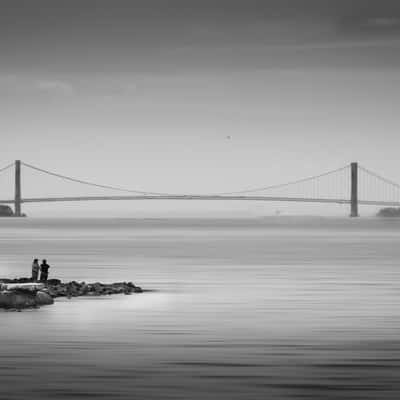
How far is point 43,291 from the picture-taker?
83.4 ft

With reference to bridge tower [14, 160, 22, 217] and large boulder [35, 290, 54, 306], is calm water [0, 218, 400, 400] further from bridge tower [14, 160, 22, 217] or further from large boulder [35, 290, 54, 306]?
bridge tower [14, 160, 22, 217]

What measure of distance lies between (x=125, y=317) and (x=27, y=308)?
2.53m

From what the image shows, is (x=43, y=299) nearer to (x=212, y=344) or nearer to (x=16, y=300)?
(x=16, y=300)

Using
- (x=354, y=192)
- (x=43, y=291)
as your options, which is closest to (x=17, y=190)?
(x=354, y=192)

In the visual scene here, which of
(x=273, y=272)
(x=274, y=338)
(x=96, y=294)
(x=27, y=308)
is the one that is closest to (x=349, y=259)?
(x=273, y=272)

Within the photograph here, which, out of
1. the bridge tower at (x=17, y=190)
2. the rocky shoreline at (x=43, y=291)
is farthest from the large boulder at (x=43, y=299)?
the bridge tower at (x=17, y=190)

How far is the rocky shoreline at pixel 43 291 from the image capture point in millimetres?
23469

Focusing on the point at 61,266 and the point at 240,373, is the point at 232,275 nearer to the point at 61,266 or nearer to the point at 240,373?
the point at 61,266

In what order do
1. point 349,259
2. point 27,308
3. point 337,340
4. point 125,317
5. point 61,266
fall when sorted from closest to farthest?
point 337,340 → point 125,317 → point 27,308 → point 61,266 → point 349,259

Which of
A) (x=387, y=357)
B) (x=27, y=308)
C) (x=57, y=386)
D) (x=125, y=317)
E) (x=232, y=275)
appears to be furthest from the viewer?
(x=232, y=275)

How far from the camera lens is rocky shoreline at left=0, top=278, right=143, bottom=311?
23469mm

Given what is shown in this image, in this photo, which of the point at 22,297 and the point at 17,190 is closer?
the point at 22,297

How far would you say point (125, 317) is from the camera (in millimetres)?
21938

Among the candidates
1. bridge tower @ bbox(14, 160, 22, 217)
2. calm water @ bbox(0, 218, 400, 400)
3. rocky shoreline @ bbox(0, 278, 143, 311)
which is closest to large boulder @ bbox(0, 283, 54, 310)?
rocky shoreline @ bbox(0, 278, 143, 311)
